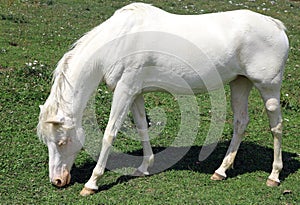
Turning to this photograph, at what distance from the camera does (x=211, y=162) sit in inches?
301

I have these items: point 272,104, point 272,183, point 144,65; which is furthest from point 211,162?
point 144,65

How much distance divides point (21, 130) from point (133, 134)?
1838 millimetres

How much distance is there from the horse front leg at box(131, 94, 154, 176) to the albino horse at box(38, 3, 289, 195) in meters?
0.51

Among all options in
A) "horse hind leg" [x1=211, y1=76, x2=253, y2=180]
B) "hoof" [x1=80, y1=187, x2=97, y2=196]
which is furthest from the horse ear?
"horse hind leg" [x1=211, y1=76, x2=253, y2=180]

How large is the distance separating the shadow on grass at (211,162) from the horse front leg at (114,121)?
1.20ft

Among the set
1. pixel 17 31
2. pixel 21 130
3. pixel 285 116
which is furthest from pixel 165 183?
pixel 17 31

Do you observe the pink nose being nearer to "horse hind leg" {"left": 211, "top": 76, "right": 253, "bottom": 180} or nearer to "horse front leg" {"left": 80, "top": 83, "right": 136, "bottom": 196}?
"horse front leg" {"left": 80, "top": 83, "right": 136, "bottom": 196}

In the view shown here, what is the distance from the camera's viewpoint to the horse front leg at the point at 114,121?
636 cm

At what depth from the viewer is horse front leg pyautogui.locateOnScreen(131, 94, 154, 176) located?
23.2 ft

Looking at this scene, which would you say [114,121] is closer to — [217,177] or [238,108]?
[217,177]

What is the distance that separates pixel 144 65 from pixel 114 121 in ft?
2.73

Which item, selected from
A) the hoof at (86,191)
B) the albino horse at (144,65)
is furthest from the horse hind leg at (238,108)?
the hoof at (86,191)

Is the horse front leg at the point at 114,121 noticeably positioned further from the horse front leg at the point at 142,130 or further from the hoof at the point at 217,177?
the hoof at the point at 217,177

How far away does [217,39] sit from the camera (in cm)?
660
